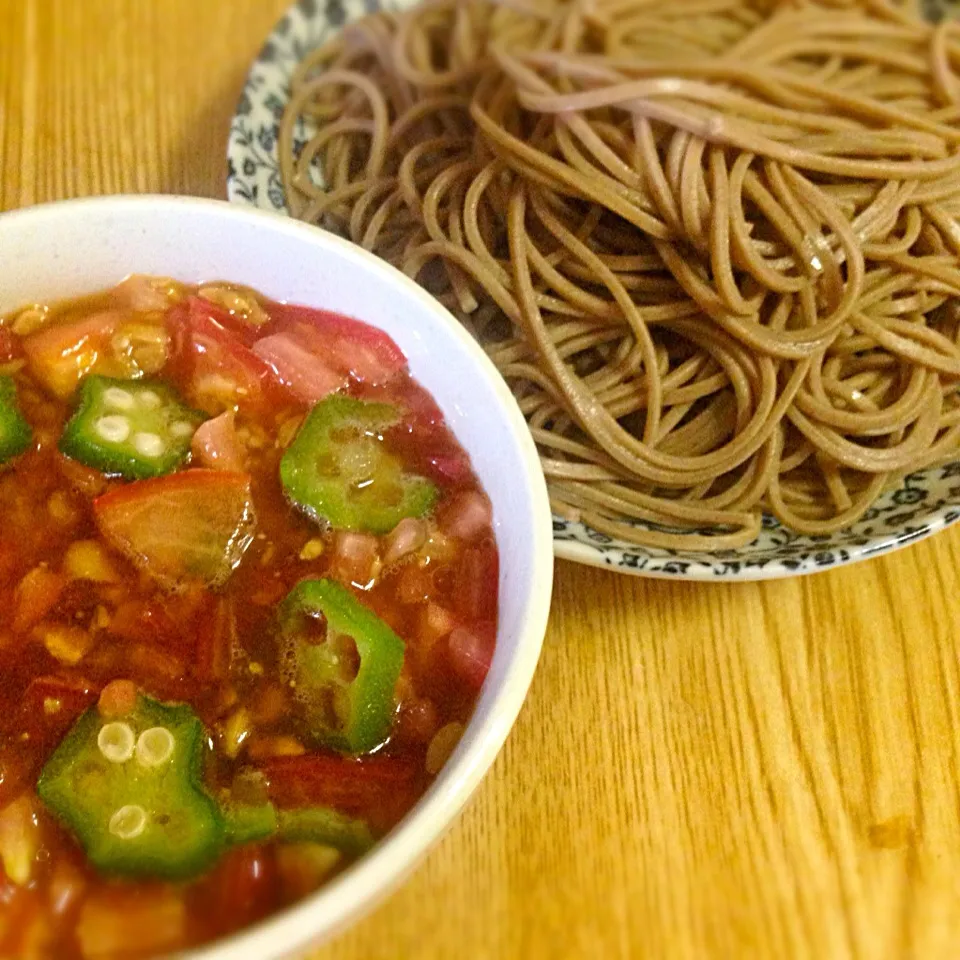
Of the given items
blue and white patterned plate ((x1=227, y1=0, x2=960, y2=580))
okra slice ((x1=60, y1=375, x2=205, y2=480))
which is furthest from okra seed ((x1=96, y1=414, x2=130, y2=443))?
blue and white patterned plate ((x1=227, y1=0, x2=960, y2=580))

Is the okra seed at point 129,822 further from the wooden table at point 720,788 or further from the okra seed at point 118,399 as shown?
the okra seed at point 118,399

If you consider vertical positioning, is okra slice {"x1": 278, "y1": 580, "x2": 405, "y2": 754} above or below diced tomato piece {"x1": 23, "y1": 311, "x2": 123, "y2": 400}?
below

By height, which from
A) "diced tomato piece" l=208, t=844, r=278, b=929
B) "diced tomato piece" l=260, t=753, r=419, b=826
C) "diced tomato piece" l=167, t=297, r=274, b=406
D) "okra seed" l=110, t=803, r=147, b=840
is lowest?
"diced tomato piece" l=208, t=844, r=278, b=929

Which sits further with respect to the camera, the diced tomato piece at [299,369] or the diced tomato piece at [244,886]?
the diced tomato piece at [299,369]

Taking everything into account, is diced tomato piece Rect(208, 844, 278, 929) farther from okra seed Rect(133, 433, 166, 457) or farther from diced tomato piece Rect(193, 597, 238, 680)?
okra seed Rect(133, 433, 166, 457)

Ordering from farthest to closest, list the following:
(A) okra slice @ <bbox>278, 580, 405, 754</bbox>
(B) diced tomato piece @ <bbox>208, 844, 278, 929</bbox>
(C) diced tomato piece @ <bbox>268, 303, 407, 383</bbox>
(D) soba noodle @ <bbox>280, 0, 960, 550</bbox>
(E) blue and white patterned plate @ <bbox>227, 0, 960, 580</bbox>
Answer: (D) soba noodle @ <bbox>280, 0, 960, 550</bbox> → (E) blue and white patterned plate @ <bbox>227, 0, 960, 580</bbox> → (C) diced tomato piece @ <bbox>268, 303, 407, 383</bbox> → (A) okra slice @ <bbox>278, 580, 405, 754</bbox> → (B) diced tomato piece @ <bbox>208, 844, 278, 929</bbox>

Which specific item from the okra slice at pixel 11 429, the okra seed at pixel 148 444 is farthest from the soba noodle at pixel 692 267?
the okra slice at pixel 11 429
